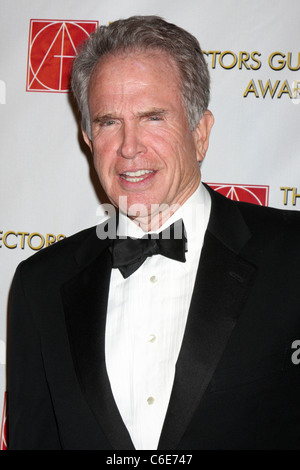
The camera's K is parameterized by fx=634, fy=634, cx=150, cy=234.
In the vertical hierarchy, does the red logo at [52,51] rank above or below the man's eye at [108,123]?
above

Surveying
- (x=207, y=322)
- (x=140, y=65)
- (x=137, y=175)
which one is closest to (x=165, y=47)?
(x=140, y=65)

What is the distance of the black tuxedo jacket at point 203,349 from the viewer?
4.64 ft

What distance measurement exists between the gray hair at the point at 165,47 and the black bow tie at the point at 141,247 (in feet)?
0.91

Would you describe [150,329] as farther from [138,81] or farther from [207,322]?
[138,81]

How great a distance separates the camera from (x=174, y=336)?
1.51m

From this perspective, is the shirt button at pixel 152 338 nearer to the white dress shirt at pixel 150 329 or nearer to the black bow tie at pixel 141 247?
the white dress shirt at pixel 150 329

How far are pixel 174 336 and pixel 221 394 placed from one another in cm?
18

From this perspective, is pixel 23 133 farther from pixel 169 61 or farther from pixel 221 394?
pixel 221 394

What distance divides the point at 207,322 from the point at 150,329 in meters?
0.17

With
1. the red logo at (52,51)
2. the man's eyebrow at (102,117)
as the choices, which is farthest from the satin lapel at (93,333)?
the red logo at (52,51)

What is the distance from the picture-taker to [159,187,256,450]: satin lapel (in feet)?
4.58

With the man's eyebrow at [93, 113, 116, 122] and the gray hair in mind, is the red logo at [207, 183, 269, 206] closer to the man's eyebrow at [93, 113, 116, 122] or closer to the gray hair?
the gray hair

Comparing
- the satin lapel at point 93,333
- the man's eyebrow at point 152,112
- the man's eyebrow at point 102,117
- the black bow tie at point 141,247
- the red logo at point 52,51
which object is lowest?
the satin lapel at point 93,333

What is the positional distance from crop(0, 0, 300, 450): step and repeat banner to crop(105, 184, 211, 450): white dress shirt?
375mm
